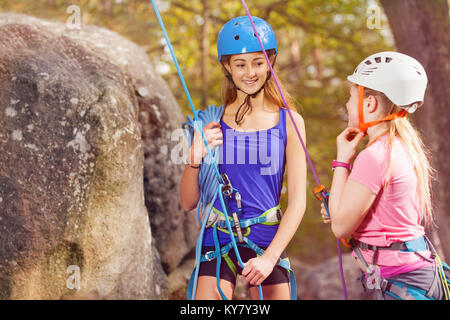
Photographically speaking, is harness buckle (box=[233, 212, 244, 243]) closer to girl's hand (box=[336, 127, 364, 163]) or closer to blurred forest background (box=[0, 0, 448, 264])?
girl's hand (box=[336, 127, 364, 163])

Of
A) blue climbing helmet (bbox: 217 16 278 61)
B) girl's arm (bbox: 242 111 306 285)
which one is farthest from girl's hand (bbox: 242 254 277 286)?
blue climbing helmet (bbox: 217 16 278 61)

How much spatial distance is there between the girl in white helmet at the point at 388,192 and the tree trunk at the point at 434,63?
320 cm

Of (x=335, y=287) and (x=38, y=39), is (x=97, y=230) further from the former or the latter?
(x=335, y=287)

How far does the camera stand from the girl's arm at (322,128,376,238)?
2465mm

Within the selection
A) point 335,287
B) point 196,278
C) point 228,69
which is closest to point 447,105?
point 335,287

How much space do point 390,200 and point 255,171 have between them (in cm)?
77

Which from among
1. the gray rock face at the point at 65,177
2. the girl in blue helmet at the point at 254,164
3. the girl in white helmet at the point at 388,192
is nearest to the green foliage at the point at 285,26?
the gray rock face at the point at 65,177

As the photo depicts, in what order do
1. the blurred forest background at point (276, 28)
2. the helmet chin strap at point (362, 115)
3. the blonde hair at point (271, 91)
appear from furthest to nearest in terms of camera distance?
1. the blurred forest background at point (276, 28)
2. the blonde hair at point (271, 91)
3. the helmet chin strap at point (362, 115)

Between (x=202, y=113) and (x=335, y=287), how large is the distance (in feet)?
14.0

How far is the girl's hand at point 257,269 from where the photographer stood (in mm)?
2725

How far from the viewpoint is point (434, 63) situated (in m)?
5.55

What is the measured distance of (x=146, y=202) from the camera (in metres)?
4.51

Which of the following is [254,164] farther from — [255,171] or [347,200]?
[347,200]

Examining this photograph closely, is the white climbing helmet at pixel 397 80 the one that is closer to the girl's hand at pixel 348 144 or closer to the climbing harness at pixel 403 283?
the girl's hand at pixel 348 144
